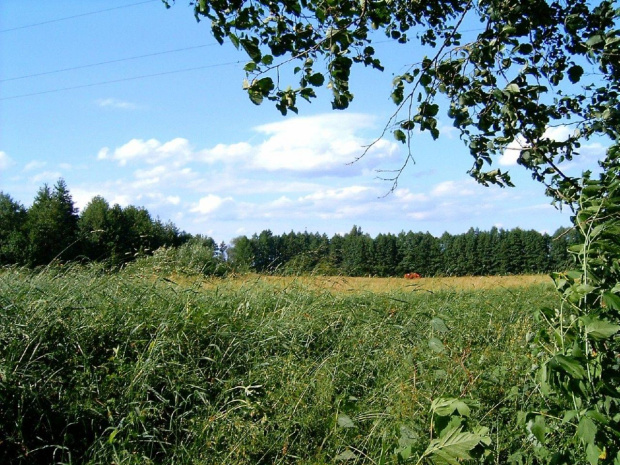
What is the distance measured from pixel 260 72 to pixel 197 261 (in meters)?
4.17

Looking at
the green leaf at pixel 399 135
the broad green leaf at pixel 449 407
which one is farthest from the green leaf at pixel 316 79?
the broad green leaf at pixel 449 407

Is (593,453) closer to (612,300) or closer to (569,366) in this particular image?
(569,366)

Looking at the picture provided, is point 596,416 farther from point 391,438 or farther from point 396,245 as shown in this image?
point 396,245

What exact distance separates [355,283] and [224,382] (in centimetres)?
405

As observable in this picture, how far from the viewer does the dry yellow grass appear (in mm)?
6535

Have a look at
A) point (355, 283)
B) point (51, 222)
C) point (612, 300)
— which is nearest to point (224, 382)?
point (612, 300)

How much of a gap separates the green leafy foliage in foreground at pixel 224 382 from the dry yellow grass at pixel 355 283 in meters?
1.15

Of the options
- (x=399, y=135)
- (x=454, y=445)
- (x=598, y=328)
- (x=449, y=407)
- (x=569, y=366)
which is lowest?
(x=454, y=445)

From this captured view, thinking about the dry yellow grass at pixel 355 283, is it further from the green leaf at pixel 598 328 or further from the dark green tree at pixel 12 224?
the dark green tree at pixel 12 224

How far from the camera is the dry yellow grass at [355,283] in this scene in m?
6.54

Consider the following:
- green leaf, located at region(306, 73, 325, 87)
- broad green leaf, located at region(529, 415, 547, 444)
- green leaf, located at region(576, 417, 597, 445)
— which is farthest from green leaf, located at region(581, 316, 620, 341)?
green leaf, located at region(306, 73, 325, 87)

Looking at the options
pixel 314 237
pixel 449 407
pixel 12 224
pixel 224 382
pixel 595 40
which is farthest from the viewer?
pixel 12 224

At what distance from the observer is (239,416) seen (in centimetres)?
354

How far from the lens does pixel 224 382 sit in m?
3.80
